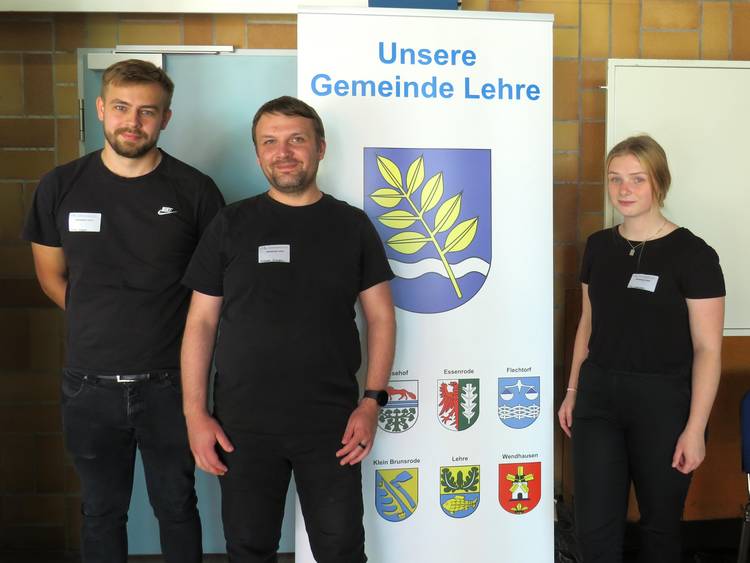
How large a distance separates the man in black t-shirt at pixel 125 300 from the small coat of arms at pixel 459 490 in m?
0.78

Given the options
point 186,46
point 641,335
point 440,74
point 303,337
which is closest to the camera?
point 303,337

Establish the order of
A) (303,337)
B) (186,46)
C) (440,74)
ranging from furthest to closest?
(186,46) < (440,74) < (303,337)

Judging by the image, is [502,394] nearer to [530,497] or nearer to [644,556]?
[530,497]

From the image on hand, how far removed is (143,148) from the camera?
1839mm

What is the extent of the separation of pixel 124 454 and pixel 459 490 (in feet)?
3.44

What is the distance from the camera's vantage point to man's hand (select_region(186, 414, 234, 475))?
5.63 feet

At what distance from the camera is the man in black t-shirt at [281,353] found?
170 cm

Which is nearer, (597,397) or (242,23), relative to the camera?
(597,397)

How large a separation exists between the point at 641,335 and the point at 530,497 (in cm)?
71

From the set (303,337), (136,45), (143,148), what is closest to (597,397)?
(303,337)

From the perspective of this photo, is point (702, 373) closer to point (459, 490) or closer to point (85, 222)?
point (459, 490)

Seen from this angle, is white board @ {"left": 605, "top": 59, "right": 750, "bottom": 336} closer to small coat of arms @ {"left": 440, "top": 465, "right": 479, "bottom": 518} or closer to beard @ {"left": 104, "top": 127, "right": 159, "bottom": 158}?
small coat of arms @ {"left": 440, "top": 465, "right": 479, "bottom": 518}

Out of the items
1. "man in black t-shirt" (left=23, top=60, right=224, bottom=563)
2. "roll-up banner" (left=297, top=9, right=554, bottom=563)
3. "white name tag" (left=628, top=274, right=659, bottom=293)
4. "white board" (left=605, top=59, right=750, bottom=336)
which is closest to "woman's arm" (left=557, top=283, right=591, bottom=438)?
"roll-up banner" (left=297, top=9, right=554, bottom=563)

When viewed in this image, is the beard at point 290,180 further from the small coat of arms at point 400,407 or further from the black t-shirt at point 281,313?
the small coat of arms at point 400,407
